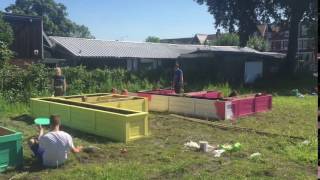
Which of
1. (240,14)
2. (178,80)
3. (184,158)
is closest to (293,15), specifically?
(240,14)

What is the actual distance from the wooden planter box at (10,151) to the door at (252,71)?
26.1m

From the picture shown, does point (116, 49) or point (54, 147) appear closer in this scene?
point (54, 147)

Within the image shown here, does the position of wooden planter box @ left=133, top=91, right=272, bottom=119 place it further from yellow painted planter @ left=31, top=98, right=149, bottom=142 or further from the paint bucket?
the paint bucket

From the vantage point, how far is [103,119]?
35.5 ft

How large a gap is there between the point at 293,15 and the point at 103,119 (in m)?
27.9

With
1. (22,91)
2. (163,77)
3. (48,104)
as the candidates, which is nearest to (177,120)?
(48,104)

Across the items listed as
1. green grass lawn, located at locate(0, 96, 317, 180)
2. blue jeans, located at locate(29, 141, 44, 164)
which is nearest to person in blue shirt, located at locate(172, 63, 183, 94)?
green grass lawn, located at locate(0, 96, 317, 180)

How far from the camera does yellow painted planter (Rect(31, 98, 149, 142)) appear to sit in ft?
33.8

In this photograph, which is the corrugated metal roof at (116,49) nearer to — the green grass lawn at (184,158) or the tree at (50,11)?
the green grass lawn at (184,158)

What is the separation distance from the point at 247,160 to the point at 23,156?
429cm

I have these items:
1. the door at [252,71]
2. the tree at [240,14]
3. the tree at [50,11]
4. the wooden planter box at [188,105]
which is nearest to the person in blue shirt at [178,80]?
the wooden planter box at [188,105]

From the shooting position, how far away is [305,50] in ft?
257

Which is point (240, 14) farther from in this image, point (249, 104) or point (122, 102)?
point (122, 102)

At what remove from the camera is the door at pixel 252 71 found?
33034mm
